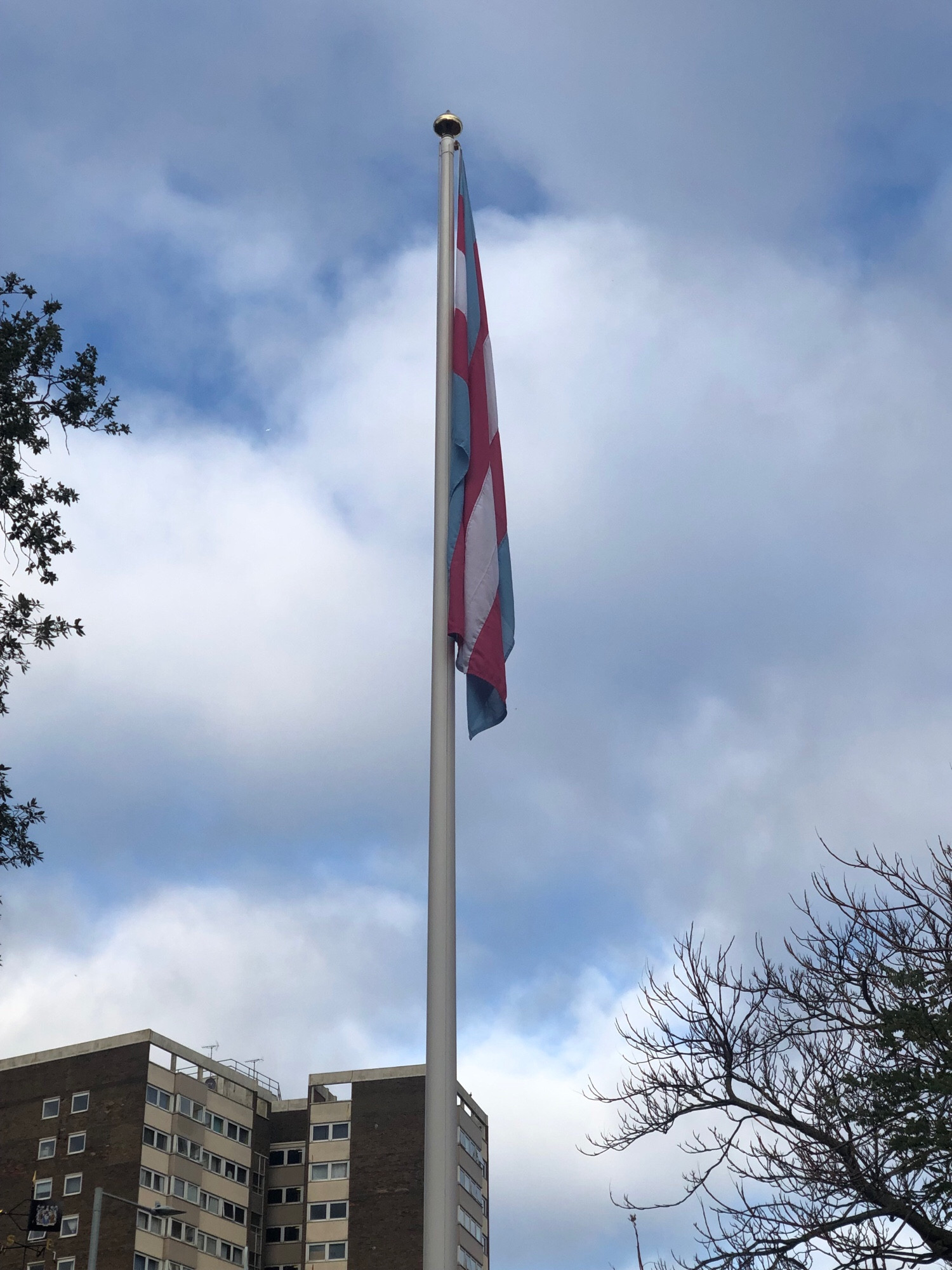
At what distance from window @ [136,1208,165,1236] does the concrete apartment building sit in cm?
11

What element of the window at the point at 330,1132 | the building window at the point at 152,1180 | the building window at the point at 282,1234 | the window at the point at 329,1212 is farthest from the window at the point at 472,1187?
the building window at the point at 152,1180

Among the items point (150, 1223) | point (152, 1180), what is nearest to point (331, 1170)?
point (152, 1180)

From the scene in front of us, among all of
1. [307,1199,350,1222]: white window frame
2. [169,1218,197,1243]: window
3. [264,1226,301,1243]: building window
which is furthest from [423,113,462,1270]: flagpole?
[264,1226,301,1243]: building window

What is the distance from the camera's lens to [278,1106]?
95938 millimetres

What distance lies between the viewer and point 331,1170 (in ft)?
298

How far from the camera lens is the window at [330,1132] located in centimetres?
9169

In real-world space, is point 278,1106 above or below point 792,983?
above

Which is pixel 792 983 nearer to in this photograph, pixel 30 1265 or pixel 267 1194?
pixel 30 1265

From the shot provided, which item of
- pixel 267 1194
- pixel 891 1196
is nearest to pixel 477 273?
pixel 891 1196

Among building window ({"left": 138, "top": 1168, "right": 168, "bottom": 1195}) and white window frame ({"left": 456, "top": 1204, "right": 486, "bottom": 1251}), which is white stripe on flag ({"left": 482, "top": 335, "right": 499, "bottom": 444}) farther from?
white window frame ({"left": 456, "top": 1204, "right": 486, "bottom": 1251})

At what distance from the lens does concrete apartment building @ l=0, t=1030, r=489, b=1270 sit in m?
78.8

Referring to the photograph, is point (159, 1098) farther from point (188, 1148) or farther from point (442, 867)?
point (442, 867)

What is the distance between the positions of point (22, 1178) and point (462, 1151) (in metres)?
27.0

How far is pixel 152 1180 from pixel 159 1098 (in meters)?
4.30
